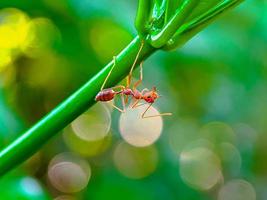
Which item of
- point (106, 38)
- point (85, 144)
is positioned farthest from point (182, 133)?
point (106, 38)

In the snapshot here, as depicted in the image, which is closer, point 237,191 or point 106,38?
point 106,38

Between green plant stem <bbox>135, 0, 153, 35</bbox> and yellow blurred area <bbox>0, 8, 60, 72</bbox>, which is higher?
green plant stem <bbox>135, 0, 153, 35</bbox>

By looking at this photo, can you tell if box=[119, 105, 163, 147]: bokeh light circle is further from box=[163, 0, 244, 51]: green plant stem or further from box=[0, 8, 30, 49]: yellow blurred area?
box=[163, 0, 244, 51]: green plant stem

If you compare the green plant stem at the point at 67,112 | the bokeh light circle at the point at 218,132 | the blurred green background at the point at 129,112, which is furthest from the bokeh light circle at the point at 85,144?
the green plant stem at the point at 67,112

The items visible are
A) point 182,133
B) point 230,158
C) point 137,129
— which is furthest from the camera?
point 137,129

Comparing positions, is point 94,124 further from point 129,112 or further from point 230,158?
point 230,158

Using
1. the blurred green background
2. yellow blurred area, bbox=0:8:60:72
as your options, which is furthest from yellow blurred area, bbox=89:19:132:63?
yellow blurred area, bbox=0:8:60:72
